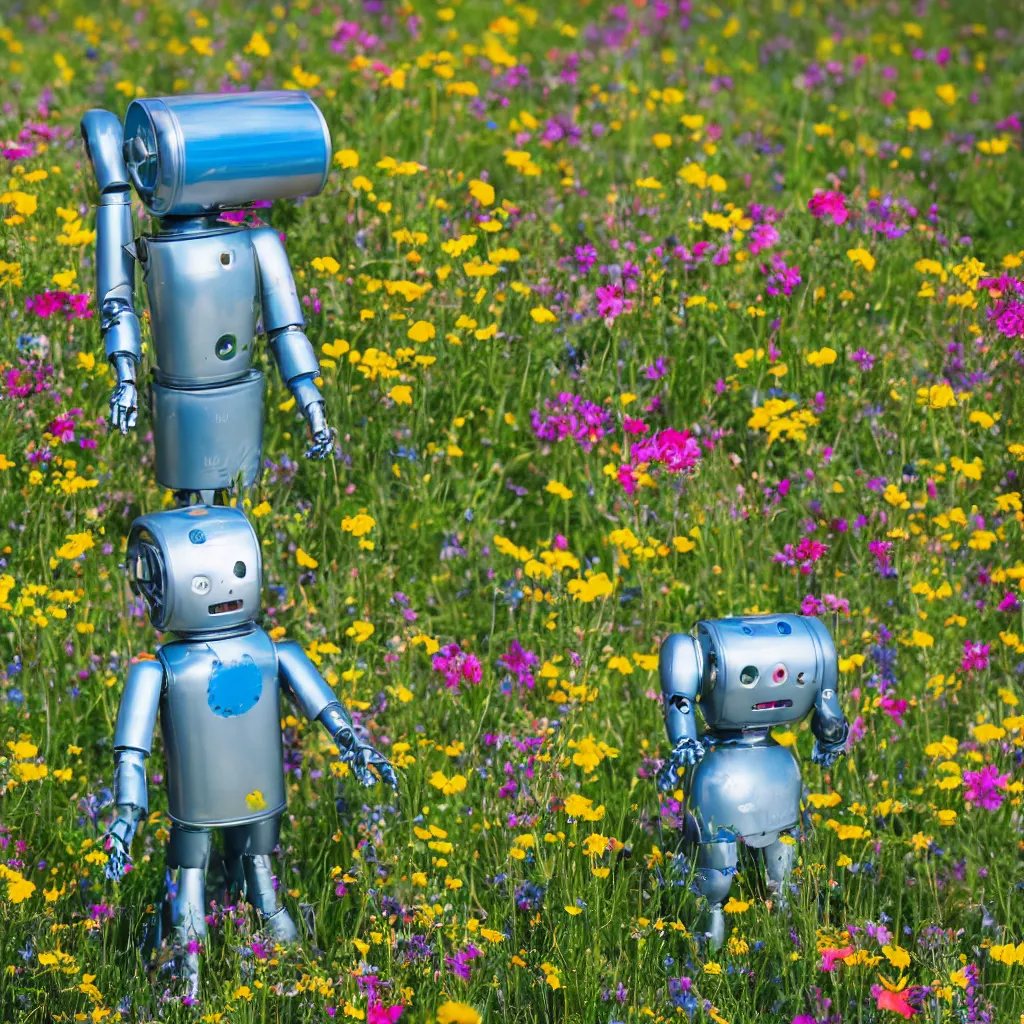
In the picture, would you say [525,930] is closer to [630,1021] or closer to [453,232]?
[630,1021]

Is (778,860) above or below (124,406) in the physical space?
below

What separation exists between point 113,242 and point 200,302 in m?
0.28

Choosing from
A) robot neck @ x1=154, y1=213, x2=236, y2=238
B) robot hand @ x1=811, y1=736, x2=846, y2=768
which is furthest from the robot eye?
robot neck @ x1=154, y1=213, x2=236, y2=238

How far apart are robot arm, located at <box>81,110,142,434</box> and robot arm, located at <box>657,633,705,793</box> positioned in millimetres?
1606

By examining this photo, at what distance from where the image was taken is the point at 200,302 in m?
4.02

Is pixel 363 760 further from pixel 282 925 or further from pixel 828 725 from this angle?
pixel 828 725

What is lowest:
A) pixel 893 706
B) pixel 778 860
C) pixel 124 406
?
pixel 778 860

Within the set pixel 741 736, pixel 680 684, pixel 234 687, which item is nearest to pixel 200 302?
pixel 234 687

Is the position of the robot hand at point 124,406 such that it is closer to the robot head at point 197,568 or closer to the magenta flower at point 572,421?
the robot head at point 197,568

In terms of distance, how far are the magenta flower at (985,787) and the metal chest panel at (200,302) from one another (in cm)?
243

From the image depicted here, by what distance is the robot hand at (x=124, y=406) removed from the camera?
3.86 metres

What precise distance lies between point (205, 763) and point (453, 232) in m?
3.09

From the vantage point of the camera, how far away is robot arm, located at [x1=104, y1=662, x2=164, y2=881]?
3.46 metres

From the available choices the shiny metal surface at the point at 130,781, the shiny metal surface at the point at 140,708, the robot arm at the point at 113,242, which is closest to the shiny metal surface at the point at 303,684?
the shiny metal surface at the point at 140,708
